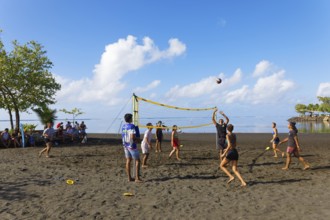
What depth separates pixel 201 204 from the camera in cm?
654

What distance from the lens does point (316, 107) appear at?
3563 inches

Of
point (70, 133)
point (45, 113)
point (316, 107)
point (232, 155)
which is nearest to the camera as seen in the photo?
point (232, 155)

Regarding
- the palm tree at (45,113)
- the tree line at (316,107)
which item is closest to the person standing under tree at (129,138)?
the palm tree at (45,113)

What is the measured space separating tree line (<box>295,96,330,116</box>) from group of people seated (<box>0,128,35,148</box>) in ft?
288

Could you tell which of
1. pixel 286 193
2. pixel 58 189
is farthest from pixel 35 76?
pixel 286 193

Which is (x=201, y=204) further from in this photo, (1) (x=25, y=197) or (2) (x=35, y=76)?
(2) (x=35, y=76)

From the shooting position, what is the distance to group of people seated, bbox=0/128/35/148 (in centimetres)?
1825

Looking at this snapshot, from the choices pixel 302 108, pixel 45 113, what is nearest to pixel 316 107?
pixel 302 108

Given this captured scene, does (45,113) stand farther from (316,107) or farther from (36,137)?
(316,107)

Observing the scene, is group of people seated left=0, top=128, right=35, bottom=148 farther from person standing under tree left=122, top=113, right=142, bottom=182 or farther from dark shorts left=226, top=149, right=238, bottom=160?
dark shorts left=226, top=149, right=238, bottom=160

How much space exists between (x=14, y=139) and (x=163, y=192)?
46.7ft

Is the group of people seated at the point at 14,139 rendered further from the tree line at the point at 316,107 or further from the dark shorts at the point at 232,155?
the tree line at the point at 316,107

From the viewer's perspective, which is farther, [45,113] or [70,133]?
[45,113]

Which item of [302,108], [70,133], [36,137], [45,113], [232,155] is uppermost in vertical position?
[302,108]
